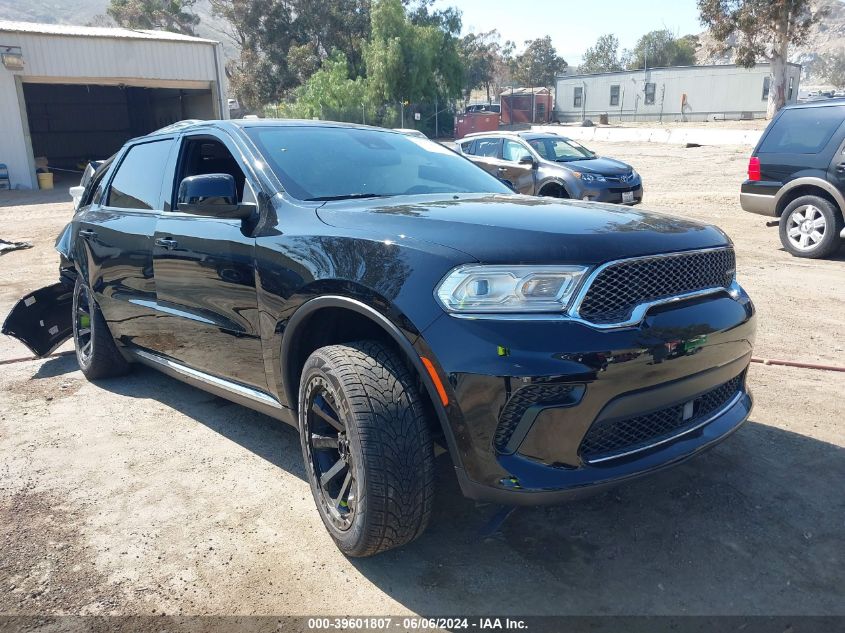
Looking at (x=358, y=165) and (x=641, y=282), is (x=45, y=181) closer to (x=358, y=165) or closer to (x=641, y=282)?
(x=358, y=165)

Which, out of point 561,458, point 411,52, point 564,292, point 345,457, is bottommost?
point 345,457

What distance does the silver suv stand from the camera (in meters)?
11.7

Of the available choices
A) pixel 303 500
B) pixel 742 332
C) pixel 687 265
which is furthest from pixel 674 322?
pixel 303 500

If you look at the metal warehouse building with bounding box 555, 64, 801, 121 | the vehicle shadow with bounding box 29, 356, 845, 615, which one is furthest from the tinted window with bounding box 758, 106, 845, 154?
the metal warehouse building with bounding box 555, 64, 801, 121

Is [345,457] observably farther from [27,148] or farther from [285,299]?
[27,148]

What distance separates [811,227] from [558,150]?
505 cm

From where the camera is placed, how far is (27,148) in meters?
23.3

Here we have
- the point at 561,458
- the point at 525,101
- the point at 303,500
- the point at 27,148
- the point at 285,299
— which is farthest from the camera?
the point at 525,101

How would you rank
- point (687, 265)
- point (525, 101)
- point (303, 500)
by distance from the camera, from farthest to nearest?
1. point (525, 101)
2. point (303, 500)
3. point (687, 265)

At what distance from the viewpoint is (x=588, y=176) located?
1168cm

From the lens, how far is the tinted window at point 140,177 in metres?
4.27

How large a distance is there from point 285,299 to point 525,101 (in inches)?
1960

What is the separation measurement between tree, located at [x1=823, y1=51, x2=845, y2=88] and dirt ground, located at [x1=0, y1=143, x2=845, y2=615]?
4145 inches

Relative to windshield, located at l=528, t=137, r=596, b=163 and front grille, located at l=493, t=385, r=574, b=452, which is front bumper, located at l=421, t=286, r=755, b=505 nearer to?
front grille, located at l=493, t=385, r=574, b=452
